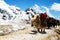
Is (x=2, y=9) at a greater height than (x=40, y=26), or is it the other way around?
(x=2, y=9)

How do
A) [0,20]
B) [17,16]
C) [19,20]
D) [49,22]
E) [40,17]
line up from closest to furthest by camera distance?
[40,17] → [49,22] → [0,20] → [19,20] → [17,16]

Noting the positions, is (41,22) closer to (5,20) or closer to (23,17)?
(5,20)

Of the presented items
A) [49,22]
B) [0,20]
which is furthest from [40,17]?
[0,20]

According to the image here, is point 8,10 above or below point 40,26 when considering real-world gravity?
above

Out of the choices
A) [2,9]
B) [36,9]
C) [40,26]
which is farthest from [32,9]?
[40,26]

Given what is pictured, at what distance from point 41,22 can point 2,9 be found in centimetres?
1631

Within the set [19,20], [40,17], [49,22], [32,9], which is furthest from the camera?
[32,9]

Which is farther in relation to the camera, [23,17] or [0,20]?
[23,17]

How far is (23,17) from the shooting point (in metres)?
38.2

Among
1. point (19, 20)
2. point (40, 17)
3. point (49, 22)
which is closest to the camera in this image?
point (40, 17)

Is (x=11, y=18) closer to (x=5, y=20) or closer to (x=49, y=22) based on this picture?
(x=5, y=20)

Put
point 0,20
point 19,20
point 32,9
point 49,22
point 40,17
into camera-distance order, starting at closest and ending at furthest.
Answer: point 40,17
point 49,22
point 0,20
point 19,20
point 32,9

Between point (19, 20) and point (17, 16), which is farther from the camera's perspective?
point (17, 16)

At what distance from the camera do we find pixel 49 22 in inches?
1201
